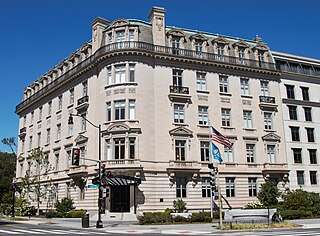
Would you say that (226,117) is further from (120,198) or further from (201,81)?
(120,198)

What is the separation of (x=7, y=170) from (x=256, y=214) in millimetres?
63644

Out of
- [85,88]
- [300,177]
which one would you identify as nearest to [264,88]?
[300,177]

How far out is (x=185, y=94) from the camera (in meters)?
42.4

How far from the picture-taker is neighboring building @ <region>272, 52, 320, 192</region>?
4675 centimetres

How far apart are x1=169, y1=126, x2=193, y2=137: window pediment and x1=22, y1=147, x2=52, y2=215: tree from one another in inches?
683

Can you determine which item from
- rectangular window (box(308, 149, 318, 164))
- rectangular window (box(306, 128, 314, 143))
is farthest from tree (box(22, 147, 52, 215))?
rectangular window (box(306, 128, 314, 143))

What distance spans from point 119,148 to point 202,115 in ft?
35.7

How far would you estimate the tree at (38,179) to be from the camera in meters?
44.8

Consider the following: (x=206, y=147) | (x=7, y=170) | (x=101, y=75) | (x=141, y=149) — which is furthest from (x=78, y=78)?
(x=7, y=170)

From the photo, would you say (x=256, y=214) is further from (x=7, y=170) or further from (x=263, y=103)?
(x=7, y=170)

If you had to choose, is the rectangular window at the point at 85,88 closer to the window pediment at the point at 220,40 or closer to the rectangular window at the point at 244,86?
the window pediment at the point at 220,40

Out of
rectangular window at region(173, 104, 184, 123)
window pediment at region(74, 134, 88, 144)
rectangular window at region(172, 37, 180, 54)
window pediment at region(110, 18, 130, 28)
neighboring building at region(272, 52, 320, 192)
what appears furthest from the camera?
neighboring building at region(272, 52, 320, 192)

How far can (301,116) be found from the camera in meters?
49.0

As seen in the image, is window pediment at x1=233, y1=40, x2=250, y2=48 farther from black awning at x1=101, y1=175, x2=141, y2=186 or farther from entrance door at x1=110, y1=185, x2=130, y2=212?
entrance door at x1=110, y1=185, x2=130, y2=212
